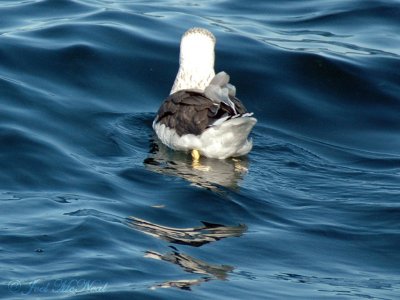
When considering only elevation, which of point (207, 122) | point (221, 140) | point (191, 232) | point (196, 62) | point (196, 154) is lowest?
point (191, 232)

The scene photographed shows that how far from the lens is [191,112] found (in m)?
12.7

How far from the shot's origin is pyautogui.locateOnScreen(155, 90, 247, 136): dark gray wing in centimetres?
1245

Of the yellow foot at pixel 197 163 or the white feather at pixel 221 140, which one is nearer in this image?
the white feather at pixel 221 140

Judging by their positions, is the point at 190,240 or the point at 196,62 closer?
the point at 190,240

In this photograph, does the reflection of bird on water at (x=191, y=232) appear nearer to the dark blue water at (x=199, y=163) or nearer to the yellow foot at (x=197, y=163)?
the dark blue water at (x=199, y=163)

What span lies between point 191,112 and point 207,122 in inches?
12.8

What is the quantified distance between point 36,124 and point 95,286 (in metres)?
4.72

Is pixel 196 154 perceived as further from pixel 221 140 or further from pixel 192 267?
pixel 192 267

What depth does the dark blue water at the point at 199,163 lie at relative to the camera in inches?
378

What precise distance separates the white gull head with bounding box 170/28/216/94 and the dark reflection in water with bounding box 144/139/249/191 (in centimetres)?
108

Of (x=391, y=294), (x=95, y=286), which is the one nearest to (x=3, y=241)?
(x=95, y=286)

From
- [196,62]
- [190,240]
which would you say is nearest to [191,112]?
[196,62]

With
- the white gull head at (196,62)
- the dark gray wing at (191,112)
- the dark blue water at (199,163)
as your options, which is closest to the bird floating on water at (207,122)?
the dark gray wing at (191,112)

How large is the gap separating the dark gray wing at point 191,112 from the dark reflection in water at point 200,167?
0.28 metres
